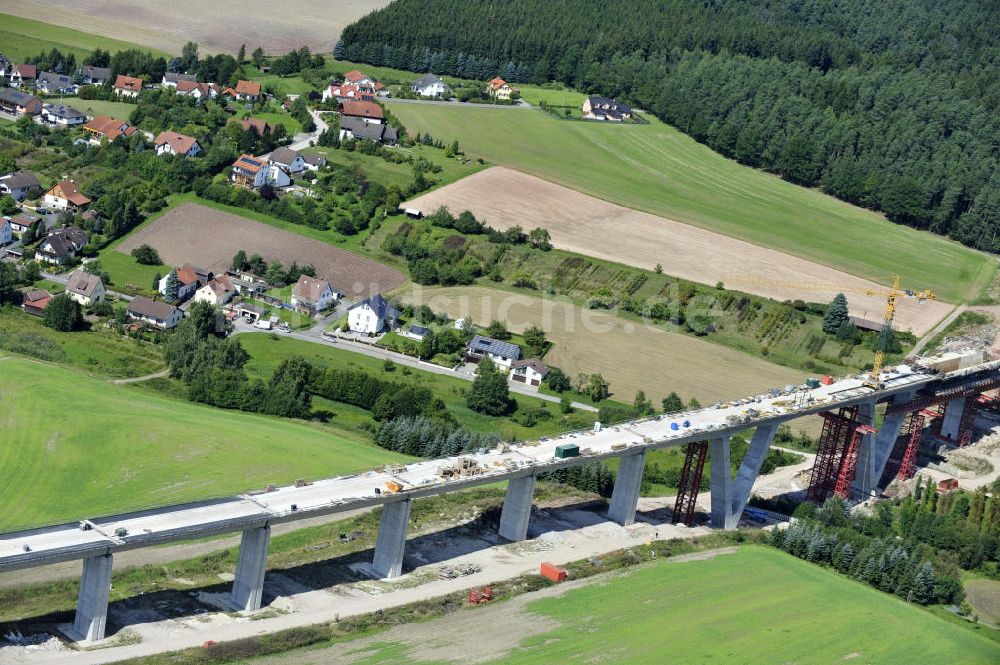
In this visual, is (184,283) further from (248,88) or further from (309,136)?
(248,88)

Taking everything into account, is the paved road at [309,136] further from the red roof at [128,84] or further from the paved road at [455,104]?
the red roof at [128,84]

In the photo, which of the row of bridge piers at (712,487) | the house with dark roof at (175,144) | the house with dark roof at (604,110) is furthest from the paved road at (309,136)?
the row of bridge piers at (712,487)

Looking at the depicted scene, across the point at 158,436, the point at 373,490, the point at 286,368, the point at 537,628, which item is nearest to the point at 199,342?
the point at 286,368

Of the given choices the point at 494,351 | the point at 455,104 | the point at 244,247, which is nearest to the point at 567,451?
the point at 494,351

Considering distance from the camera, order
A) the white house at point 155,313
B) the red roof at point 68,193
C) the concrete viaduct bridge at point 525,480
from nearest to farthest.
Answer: the concrete viaduct bridge at point 525,480
the white house at point 155,313
the red roof at point 68,193

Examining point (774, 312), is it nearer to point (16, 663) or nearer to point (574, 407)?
point (574, 407)

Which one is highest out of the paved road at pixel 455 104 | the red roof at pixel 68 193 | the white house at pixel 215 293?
the paved road at pixel 455 104
